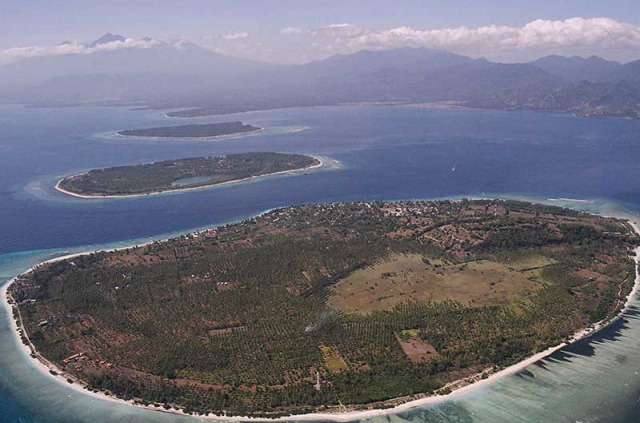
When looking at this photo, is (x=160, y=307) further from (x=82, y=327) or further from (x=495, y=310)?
(x=495, y=310)

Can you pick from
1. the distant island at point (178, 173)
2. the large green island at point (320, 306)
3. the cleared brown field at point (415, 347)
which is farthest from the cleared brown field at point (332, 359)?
the distant island at point (178, 173)

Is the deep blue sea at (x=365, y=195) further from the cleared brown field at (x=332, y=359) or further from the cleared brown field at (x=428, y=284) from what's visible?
the cleared brown field at (x=428, y=284)

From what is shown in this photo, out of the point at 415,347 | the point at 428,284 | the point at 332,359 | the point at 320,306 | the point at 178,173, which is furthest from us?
the point at 178,173

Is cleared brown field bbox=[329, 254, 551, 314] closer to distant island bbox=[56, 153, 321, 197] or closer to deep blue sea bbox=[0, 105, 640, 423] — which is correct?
deep blue sea bbox=[0, 105, 640, 423]

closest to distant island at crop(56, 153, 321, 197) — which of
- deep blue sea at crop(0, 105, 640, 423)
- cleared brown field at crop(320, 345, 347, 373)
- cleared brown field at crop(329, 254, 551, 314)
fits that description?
deep blue sea at crop(0, 105, 640, 423)

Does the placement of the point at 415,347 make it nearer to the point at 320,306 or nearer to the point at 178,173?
the point at 320,306

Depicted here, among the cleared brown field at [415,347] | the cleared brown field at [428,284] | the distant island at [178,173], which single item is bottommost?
the cleared brown field at [415,347]

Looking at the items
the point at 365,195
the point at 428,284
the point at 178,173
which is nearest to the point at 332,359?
the point at 428,284
